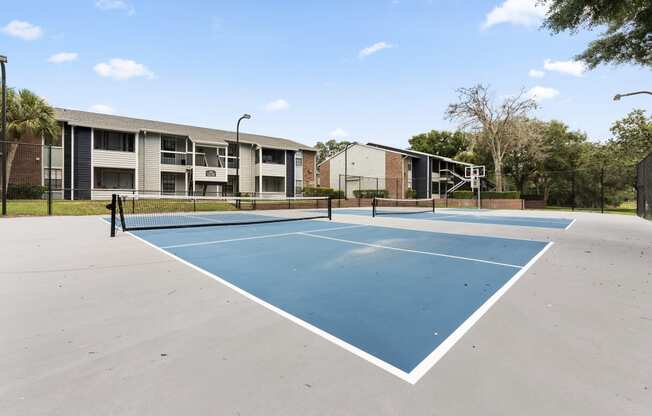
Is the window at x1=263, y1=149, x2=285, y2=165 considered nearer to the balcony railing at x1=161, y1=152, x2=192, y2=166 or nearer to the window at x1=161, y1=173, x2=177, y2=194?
the balcony railing at x1=161, y1=152, x2=192, y2=166

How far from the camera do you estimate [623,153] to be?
3116 centimetres

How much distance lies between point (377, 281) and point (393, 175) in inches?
1352

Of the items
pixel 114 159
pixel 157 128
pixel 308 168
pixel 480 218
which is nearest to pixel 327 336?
pixel 480 218

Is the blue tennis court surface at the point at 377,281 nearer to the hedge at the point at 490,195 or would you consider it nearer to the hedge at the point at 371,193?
the hedge at the point at 371,193

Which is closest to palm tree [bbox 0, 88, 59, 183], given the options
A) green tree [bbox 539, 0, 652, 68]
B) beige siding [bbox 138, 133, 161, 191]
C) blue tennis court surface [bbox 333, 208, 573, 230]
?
beige siding [bbox 138, 133, 161, 191]

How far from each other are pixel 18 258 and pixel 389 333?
271 inches

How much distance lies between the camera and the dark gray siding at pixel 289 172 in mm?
34469

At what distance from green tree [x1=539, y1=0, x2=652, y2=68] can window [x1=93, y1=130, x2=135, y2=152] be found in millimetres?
28539

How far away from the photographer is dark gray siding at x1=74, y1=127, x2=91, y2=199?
23797 millimetres

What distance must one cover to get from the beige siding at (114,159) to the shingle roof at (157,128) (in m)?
1.94

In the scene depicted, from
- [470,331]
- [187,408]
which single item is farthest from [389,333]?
[187,408]

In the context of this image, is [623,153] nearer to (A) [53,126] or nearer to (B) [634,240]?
(B) [634,240]

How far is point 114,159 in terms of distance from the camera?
81.8 ft

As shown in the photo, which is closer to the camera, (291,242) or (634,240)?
(291,242)
